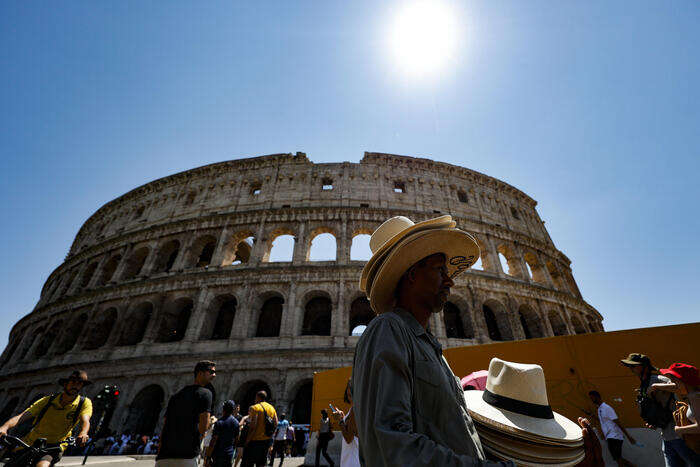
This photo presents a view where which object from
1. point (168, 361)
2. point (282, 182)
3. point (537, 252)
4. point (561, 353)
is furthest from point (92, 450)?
point (537, 252)

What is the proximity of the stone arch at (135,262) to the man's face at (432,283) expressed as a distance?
73.0 ft

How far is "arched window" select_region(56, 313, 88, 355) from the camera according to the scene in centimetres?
1717

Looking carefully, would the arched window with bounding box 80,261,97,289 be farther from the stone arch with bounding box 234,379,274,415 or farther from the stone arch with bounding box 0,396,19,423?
the stone arch with bounding box 234,379,274,415

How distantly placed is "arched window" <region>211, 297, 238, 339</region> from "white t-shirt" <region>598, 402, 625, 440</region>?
16.1 m

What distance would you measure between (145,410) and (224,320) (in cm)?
515

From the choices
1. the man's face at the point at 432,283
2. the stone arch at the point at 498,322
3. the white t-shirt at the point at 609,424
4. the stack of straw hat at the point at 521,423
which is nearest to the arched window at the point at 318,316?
the stone arch at the point at 498,322

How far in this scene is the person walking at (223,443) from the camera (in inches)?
187

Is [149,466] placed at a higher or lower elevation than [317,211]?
lower

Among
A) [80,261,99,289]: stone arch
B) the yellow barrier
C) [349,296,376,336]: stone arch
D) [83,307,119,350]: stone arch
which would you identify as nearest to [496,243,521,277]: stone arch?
[349,296,376,336]: stone arch

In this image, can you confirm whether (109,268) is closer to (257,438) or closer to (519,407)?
(257,438)

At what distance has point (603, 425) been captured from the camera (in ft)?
16.1

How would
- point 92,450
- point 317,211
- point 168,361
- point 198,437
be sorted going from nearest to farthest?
1. point 198,437
2. point 92,450
3. point 168,361
4. point 317,211

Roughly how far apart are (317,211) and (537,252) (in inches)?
602

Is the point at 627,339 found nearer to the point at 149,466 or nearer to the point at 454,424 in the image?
the point at 454,424
